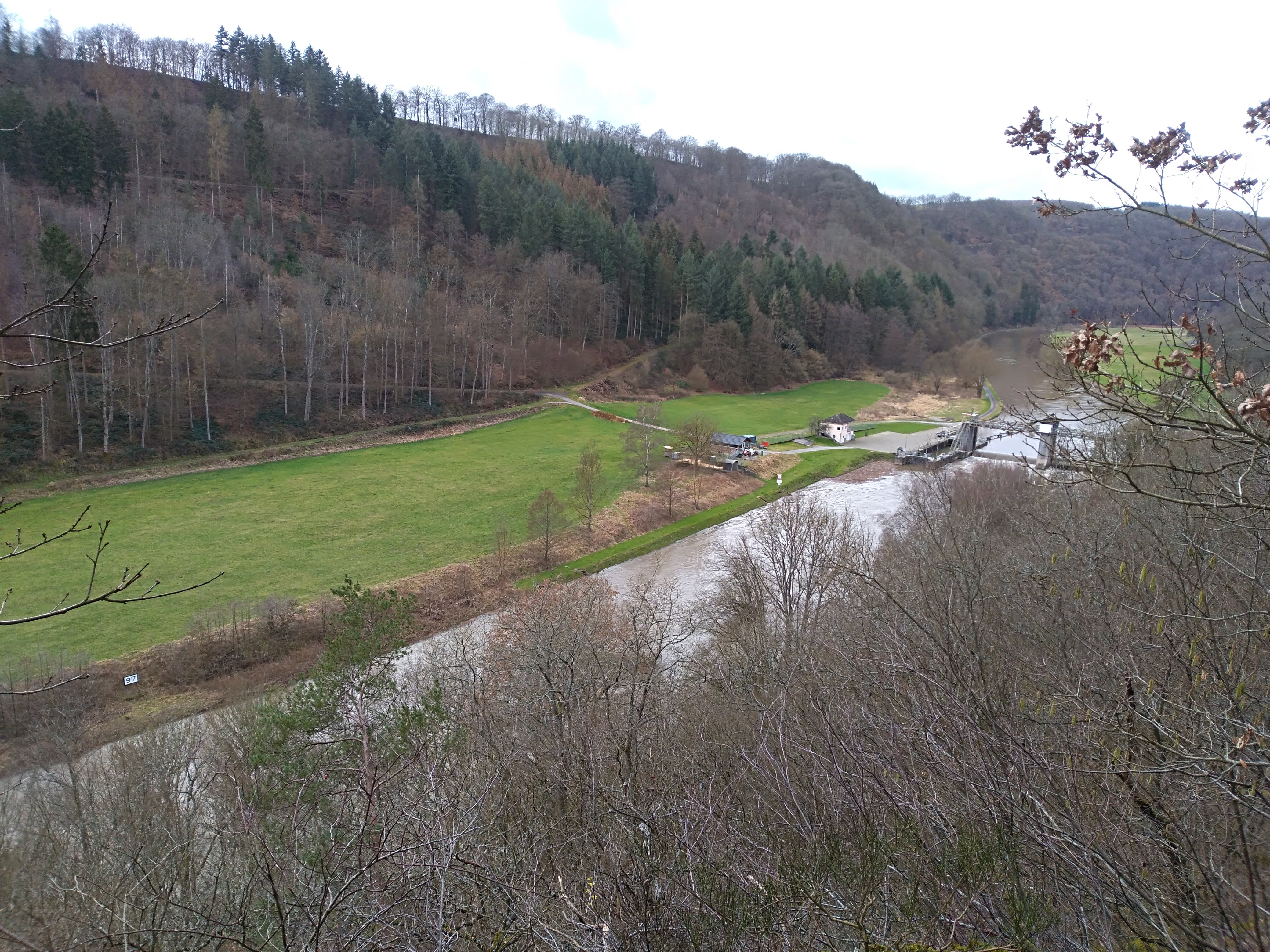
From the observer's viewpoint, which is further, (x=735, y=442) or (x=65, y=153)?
(x=65, y=153)

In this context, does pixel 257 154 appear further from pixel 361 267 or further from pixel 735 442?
pixel 735 442

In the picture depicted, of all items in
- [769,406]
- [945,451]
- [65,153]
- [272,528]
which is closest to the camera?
[272,528]

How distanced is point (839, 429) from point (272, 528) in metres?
29.6

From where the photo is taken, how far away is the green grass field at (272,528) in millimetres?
18594

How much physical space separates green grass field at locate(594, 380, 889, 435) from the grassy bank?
22.3 ft

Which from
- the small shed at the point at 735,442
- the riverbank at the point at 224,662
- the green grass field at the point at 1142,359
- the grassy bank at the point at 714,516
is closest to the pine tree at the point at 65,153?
the riverbank at the point at 224,662

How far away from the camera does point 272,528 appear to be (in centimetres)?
2498

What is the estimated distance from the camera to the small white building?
41.2 m

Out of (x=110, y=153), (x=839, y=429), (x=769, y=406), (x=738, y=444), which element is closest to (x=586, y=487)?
(x=738, y=444)

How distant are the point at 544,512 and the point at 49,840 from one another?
16260 millimetres

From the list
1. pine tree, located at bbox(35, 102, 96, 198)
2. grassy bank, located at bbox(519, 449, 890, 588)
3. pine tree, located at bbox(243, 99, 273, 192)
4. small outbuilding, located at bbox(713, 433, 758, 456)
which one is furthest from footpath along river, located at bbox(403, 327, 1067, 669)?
pine tree, located at bbox(243, 99, 273, 192)

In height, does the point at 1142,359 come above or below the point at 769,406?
above

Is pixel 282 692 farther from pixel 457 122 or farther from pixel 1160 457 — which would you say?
pixel 457 122

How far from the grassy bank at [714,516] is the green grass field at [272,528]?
10.1 ft
